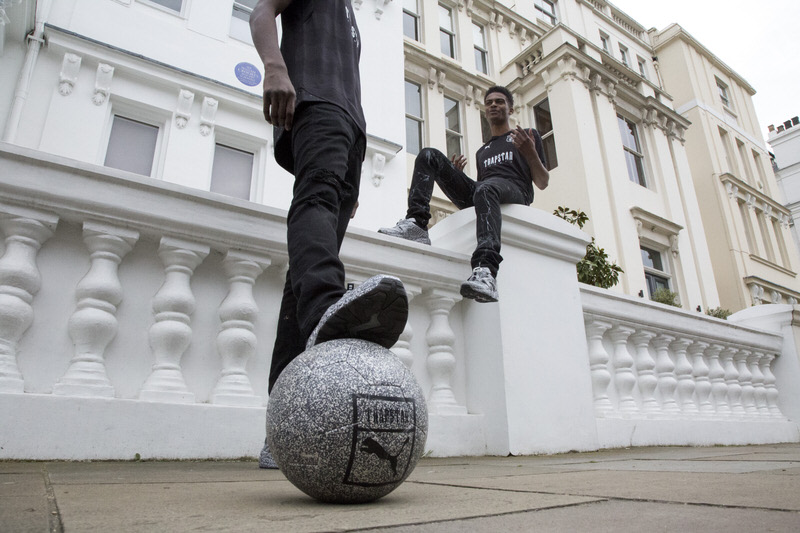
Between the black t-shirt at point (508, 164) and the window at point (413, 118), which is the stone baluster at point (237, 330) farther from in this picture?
the window at point (413, 118)

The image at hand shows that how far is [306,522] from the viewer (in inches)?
35.2

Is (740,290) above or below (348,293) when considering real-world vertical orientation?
above

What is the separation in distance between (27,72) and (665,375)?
6.80m

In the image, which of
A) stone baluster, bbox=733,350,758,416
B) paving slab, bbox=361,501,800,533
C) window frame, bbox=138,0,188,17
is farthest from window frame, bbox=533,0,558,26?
paving slab, bbox=361,501,800,533

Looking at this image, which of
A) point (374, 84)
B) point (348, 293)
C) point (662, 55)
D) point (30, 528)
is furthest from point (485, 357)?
point (662, 55)

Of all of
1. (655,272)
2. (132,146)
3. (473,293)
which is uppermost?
(655,272)

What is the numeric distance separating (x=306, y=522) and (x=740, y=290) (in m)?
16.8

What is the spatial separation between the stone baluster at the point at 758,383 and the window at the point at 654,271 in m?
7.36

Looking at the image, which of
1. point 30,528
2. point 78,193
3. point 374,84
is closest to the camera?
point 30,528

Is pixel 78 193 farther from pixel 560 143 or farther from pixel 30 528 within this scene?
pixel 560 143

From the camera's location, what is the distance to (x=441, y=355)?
2908 millimetres

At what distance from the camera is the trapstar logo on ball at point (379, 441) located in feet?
3.63

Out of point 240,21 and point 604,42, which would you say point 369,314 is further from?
point 604,42

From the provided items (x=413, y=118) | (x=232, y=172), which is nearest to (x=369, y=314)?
(x=232, y=172)
